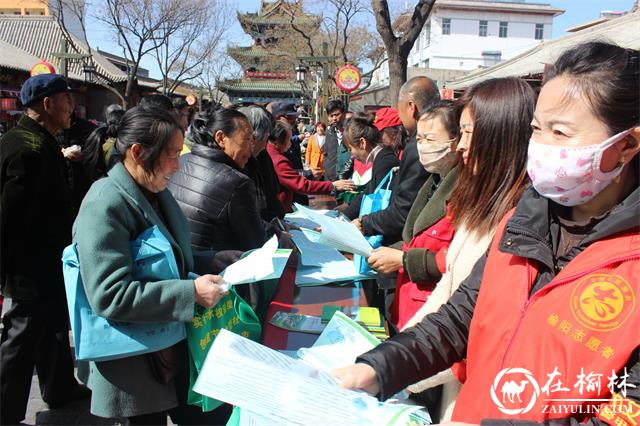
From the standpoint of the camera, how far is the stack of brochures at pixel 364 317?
72.0 inches

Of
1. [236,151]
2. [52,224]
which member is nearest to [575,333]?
[236,151]

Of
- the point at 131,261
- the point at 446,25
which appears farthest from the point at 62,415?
the point at 446,25

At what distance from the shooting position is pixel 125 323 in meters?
1.63

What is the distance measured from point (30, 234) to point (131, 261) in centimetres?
131

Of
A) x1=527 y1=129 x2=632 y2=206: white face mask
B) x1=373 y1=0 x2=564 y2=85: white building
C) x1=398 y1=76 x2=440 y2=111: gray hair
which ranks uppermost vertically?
x1=373 y1=0 x2=564 y2=85: white building

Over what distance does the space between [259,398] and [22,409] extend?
2.25 m

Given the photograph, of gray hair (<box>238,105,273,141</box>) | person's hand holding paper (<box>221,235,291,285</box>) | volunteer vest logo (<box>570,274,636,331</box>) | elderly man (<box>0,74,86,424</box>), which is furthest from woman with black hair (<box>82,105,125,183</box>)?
volunteer vest logo (<box>570,274,636,331</box>)

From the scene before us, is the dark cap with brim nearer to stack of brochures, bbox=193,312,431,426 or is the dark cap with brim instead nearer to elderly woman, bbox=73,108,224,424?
elderly woman, bbox=73,108,224,424

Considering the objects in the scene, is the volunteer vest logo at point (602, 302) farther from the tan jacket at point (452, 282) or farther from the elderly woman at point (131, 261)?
the elderly woman at point (131, 261)

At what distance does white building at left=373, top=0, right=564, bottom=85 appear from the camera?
51.6 meters

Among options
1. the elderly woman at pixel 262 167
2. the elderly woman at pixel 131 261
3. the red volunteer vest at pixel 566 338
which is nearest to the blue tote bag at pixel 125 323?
the elderly woman at pixel 131 261

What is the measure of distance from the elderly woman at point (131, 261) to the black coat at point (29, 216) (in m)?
1.09

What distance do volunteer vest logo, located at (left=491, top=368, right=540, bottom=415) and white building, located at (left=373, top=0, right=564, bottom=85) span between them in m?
52.1

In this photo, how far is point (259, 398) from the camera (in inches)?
36.7
